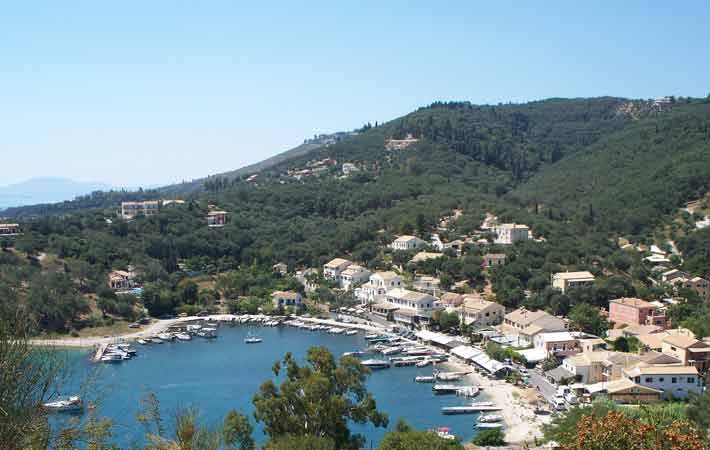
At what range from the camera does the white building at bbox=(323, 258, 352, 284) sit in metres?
47.8

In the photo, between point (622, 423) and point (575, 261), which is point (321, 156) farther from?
point (622, 423)

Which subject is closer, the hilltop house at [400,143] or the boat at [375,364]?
the boat at [375,364]

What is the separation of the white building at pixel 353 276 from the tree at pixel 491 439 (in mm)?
25414

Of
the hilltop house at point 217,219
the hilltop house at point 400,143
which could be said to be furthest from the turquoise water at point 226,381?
the hilltop house at point 400,143

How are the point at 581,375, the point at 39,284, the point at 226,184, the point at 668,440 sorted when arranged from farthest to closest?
the point at 226,184 < the point at 39,284 < the point at 581,375 < the point at 668,440

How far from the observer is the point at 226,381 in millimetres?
29094

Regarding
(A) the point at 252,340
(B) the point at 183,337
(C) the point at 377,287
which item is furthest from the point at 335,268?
(B) the point at 183,337

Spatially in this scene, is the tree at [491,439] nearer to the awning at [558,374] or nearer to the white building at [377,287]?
the awning at [558,374]

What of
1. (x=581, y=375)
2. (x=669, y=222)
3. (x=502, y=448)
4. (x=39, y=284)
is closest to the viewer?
(x=502, y=448)

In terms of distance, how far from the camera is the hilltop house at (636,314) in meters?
32.3

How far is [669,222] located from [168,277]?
35218mm

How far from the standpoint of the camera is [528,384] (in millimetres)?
26625

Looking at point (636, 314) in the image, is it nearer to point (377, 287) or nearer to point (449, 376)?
point (449, 376)

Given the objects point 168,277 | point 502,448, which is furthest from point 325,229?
point 502,448
